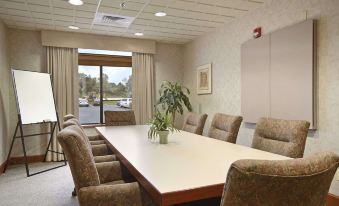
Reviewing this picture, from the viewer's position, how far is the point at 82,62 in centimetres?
480

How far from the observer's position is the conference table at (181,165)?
1.06 metres

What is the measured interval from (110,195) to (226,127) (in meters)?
1.62

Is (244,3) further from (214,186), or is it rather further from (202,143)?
(214,186)

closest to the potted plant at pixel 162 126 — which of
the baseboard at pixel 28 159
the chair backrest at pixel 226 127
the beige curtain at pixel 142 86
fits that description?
the chair backrest at pixel 226 127

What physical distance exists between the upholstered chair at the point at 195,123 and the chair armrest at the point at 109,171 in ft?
4.67

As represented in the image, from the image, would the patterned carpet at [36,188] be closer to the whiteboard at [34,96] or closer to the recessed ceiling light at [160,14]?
the whiteboard at [34,96]

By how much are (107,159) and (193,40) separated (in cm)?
357

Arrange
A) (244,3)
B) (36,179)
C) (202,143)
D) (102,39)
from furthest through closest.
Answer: (102,39), (36,179), (244,3), (202,143)

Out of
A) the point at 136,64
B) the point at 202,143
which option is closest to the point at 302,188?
the point at 202,143

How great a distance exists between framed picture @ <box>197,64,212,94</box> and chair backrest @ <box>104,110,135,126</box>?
1487 millimetres

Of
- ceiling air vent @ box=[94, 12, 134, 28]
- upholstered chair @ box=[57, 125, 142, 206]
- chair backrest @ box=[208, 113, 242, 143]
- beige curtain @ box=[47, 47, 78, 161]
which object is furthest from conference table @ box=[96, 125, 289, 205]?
beige curtain @ box=[47, 47, 78, 161]

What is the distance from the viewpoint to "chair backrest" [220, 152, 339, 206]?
695mm

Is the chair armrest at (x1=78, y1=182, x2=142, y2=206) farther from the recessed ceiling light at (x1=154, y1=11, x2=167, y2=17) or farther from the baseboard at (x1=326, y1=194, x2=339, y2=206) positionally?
the recessed ceiling light at (x1=154, y1=11, x2=167, y2=17)

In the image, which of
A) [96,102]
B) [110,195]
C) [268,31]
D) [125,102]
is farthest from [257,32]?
[96,102]
